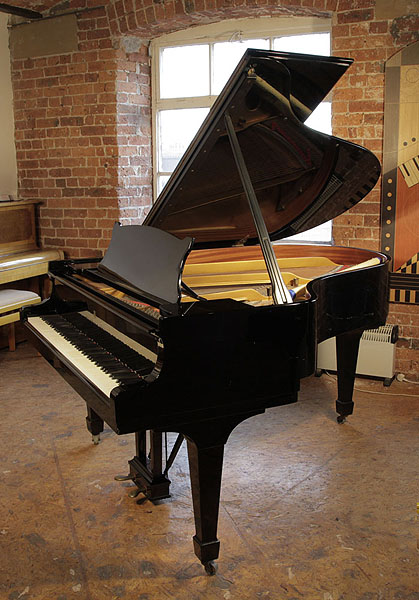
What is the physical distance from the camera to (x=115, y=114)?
5.27 meters

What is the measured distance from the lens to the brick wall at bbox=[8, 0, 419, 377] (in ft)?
14.6

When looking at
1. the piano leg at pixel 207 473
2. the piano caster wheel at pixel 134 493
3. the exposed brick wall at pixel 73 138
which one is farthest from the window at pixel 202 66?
the piano leg at pixel 207 473

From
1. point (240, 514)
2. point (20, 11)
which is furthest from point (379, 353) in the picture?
point (20, 11)

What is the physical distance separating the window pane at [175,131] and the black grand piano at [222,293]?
6.02 feet

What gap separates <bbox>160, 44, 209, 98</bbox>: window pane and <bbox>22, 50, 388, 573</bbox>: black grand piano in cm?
195

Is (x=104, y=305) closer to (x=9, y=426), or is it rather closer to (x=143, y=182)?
(x=9, y=426)

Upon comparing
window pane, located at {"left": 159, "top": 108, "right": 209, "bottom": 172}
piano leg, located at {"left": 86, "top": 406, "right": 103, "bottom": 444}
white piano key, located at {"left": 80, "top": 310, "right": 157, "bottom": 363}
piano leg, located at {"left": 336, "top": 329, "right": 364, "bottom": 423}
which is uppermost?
window pane, located at {"left": 159, "top": 108, "right": 209, "bottom": 172}

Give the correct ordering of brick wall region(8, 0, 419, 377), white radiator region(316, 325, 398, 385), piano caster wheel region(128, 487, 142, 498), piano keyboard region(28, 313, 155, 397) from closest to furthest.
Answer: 1. piano keyboard region(28, 313, 155, 397)
2. piano caster wheel region(128, 487, 142, 498)
3. brick wall region(8, 0, 419, 377)
4. white radiator region(316, 325, 398, 385)

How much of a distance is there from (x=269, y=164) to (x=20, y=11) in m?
3.09

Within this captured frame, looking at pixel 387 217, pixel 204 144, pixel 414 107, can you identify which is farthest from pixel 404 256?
pixel 204 144

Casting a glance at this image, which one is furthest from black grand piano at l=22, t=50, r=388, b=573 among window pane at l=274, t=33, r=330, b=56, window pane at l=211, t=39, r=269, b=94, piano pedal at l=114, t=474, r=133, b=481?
window pane at l=211, t=39, r=269, b=94

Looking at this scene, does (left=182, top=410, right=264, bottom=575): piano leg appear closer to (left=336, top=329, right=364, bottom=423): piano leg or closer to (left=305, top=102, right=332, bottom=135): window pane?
(left=336, top=329, right=364, bottom=423): piano leg

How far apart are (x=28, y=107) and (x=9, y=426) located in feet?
9.69

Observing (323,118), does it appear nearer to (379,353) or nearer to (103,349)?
(379,353)
